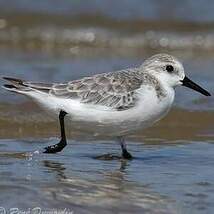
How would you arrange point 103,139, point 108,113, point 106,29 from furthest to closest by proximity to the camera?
1. point 106,29
2. point 103,139
3. point 108,113

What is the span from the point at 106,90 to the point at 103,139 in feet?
4.46

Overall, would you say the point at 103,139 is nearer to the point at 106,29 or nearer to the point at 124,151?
the point at 124,151

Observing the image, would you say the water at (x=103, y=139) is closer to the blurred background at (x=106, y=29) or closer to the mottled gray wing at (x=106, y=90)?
the blurred background at (x=106, y=29)

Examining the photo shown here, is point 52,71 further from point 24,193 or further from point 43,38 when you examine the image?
point 24,193

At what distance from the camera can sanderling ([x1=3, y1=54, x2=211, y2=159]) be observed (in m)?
7.84

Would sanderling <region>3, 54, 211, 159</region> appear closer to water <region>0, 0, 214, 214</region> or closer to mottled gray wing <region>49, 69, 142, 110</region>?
mottled gray wing <region>49, 69, 142, 110</region>

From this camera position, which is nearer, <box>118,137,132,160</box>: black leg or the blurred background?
<box>118,137,132,160</box>: black leg

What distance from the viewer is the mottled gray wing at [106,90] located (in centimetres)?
789

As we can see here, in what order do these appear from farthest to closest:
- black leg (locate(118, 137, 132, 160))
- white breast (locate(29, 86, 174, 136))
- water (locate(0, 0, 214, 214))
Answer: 1. black leg (locate(118, 137, 132, 160))
2. white breast (locate(29, 86, 174, 136))
3. water (locate(0, 0, 214, 214))

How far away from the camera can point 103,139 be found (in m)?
9.21

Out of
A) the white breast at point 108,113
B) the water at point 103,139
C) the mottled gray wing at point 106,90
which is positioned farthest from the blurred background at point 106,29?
the white breast at point 108,113

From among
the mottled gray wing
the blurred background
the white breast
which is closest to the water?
the blurred background

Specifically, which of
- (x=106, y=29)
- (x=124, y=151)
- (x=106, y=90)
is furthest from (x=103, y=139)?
(x=106, y=29)

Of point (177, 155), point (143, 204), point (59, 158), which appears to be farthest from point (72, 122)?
point (143, 204)
